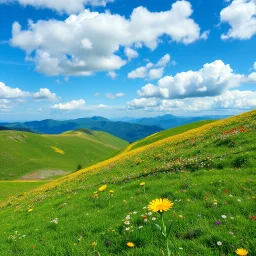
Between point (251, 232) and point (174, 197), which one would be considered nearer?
point (251, 232)

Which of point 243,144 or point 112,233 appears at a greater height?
point 243,144

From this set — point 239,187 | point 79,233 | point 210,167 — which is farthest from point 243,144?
point 79,233

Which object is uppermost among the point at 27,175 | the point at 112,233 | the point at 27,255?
the point at 112,233

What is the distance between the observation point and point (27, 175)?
14788 cm

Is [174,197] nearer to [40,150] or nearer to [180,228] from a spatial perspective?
[180,228]

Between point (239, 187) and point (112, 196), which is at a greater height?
point (239, 187)

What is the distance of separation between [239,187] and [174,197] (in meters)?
2.86

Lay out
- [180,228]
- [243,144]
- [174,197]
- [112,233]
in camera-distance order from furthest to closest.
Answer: [243,144]
[174,197]
[112,233]
[180,228]

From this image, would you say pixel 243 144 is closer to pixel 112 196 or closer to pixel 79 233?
pixel 112 196

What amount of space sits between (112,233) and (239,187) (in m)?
5.83

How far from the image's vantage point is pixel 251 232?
6000 millimetres

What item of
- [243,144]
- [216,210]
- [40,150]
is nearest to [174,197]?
[216,210]

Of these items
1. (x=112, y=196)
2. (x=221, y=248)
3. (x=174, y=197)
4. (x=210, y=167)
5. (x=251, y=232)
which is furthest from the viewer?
(x=210, y=167)

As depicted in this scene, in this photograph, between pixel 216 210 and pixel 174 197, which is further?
pixel 174 197
